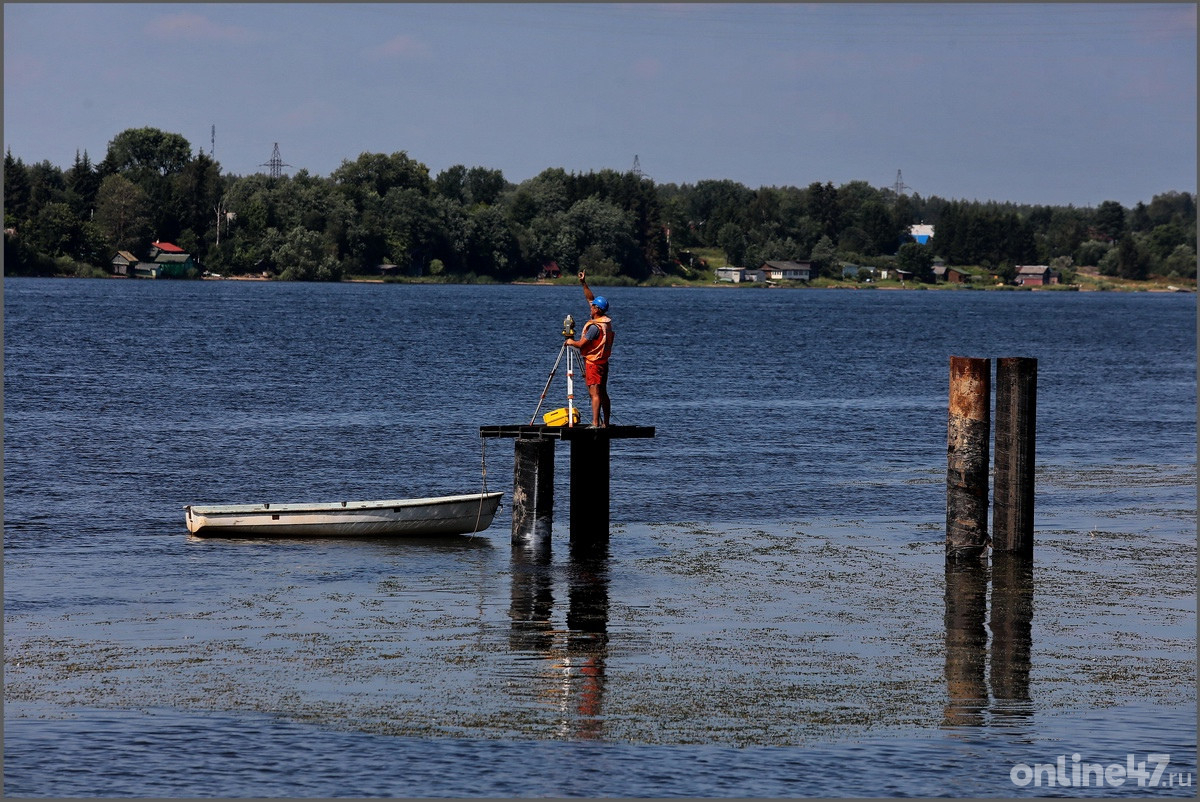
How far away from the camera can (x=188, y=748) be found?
14.9 metres

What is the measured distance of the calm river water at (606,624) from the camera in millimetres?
14672

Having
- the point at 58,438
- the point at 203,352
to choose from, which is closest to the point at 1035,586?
the point at 58,438

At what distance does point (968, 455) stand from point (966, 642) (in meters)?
5.12

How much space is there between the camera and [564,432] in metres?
24.7

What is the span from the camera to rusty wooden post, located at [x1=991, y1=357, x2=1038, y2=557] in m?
24.0

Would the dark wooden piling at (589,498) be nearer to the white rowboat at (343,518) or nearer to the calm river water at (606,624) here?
the calm river water at (606,624)

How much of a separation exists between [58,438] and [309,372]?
91.3 ft

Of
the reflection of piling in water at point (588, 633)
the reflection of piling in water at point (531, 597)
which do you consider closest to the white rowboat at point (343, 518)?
the reflection of piling in water at point (531, 597)

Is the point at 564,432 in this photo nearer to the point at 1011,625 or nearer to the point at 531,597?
the point at 531,597

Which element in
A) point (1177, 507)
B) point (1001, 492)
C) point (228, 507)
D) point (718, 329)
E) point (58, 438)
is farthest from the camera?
point (718, 329)

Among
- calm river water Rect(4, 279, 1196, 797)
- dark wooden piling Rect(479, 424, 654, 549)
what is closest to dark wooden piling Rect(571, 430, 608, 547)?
dark wooden piling Rect(479, 424, 654, 549)

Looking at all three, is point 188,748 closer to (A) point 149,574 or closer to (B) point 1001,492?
(A) point 149,574

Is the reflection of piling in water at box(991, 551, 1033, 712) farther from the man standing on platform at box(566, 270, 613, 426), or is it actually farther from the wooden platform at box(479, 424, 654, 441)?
the man standing on platform at box(566, 270, 613, 426)

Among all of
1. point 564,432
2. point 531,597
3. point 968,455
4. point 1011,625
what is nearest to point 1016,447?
point 968,455
